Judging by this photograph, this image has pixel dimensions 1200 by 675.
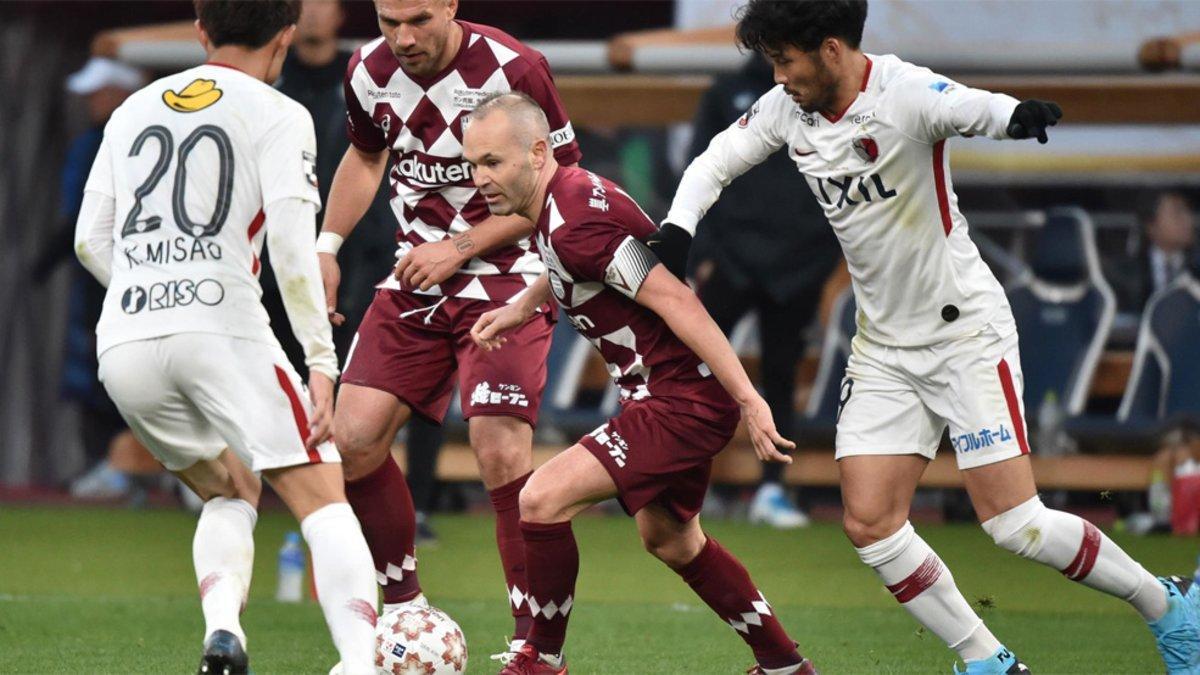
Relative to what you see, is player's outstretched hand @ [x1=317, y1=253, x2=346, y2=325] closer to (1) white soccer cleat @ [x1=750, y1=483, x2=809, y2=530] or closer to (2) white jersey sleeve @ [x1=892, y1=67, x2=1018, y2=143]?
(2) white jersey sleeve @ [x1=892, y1=67, x2=1018, y2=143]

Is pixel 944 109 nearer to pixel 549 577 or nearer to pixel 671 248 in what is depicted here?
pixel 671 248

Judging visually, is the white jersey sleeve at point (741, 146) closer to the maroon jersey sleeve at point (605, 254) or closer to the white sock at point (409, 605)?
the maroon jersey sleeve at point (605, 254)

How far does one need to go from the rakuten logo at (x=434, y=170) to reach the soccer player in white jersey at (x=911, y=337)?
3.15 ft

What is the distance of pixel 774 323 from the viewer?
11.0 m

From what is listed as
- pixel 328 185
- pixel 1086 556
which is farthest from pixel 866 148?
pixel 328 185

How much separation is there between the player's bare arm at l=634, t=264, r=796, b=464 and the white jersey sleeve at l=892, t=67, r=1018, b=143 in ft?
2.69

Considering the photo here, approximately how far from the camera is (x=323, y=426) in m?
4.86

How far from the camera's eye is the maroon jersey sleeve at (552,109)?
6.06 meters

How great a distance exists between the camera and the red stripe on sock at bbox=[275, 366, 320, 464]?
15.9 ft

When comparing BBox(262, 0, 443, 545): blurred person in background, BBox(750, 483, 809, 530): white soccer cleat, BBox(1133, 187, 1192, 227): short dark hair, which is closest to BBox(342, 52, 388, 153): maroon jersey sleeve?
BBox(262, 0, 443, 545): blurred person in background

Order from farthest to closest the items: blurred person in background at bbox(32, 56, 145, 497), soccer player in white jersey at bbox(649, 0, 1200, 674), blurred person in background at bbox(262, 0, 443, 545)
A: blurred person in background at bbox(32, 56, 145, 497), blurred person in background at bbox(262, 0, 443, 545), soccer player in white jersey at bbox(649, 0, 1200, 674)

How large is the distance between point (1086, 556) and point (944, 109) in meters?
1.38

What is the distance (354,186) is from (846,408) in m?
1.97

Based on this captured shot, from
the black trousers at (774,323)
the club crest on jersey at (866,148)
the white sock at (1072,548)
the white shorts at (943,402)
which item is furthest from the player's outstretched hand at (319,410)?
the black trousers at (774,323)
